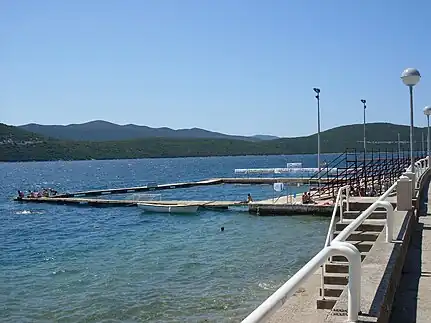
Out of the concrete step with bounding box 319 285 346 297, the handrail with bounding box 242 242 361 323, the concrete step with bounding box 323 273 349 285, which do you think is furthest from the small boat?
the handrail with bounding box 242 242 361 323

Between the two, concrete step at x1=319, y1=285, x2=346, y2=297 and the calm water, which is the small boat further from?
concrete step at x1=319, y1=285, x2=346, y2=297

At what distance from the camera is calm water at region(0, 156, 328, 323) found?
1455cm

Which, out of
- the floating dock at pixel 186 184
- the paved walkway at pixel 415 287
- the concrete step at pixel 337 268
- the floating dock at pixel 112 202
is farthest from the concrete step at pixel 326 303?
the floating dock at pixel 186 184

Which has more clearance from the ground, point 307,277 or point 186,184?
point 307,277

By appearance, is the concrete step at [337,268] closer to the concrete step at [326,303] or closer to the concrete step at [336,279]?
the concrete step at [336,279]

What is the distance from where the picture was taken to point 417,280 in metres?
7.14

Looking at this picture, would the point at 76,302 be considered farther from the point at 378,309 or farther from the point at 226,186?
the point at 226,186

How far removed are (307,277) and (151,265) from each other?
59.3 ft

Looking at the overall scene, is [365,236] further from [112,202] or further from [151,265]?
[112,202]

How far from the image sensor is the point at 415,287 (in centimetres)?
684

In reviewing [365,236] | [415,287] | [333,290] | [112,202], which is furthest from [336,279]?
[112,202]

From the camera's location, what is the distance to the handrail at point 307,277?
2764 mm

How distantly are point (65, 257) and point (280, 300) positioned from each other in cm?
2351

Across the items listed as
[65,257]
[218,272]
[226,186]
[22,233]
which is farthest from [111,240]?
[226,186]
